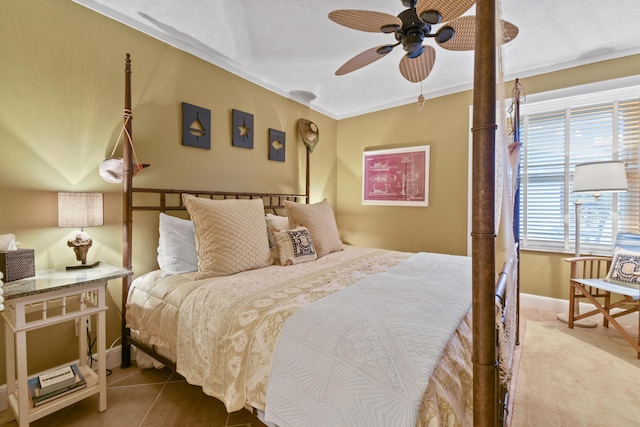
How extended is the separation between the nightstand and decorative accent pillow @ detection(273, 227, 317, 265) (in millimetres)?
1026

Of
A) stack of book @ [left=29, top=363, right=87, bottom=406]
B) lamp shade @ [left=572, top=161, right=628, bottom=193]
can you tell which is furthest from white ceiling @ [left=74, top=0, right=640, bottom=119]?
stack of book @ [left=29, top=363, right=87, bottom=406]

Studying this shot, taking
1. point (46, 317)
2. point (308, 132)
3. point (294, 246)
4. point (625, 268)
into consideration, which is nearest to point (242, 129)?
point (308, 132)

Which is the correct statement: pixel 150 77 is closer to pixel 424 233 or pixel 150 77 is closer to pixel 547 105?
pixel 424 233

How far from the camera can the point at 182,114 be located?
93.0 inches

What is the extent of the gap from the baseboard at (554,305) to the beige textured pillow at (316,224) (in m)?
2.17

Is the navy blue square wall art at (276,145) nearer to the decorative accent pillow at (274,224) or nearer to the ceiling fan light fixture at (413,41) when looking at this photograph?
the decorative accent pillow at (274,224)

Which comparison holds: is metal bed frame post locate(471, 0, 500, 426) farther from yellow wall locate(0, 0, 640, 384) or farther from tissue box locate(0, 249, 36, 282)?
yellow wall locate(0, 0, 640, 384)

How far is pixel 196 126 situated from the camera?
2.48 meters

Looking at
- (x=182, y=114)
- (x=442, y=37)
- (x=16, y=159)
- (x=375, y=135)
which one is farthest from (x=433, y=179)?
(x=16, y=159)

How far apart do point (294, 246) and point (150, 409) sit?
1.29m

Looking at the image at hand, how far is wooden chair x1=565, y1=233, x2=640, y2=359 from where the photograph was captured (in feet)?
6.98

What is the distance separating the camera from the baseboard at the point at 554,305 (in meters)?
2.61

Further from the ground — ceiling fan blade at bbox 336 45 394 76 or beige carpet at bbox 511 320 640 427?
ceiling fan blade at bbox 336 45 394 76

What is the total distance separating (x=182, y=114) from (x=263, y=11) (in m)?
1.04
